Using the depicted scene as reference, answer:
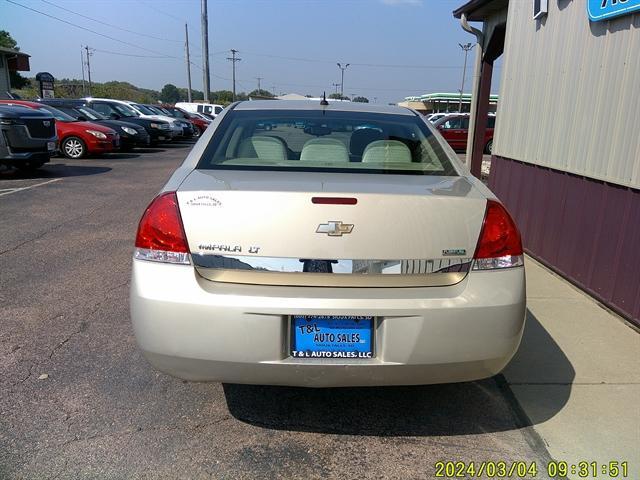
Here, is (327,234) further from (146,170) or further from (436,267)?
(146,170)

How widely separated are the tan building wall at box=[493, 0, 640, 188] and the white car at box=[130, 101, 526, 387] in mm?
2387

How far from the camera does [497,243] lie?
2.42m

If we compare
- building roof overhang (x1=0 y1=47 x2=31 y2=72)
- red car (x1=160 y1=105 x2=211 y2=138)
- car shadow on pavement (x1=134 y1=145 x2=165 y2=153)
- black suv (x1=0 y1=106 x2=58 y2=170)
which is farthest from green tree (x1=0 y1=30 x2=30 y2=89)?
black suv (x1=0 y1=106 x2=58 y2=170)

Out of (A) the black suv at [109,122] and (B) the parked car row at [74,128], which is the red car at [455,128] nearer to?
(B) the parked car row at [74,128]

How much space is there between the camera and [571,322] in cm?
405

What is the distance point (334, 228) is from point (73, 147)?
47.3 feet

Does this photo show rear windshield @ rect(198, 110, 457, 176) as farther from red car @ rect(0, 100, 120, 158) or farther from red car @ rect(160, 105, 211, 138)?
red car @ rect(160, 105, 211, 138)

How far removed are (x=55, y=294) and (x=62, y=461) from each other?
2.36 meters

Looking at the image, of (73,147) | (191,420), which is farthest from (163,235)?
(73,147)

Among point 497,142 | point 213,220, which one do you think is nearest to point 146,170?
point 497,142

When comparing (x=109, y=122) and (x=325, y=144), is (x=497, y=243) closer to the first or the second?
(x=325, y=144)

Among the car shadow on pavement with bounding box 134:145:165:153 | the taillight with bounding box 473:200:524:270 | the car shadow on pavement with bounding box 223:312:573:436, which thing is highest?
the taillight with bounding box 473:200:524:270

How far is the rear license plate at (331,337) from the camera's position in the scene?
2295 millimetres

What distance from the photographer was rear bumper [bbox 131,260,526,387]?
2.26 m
